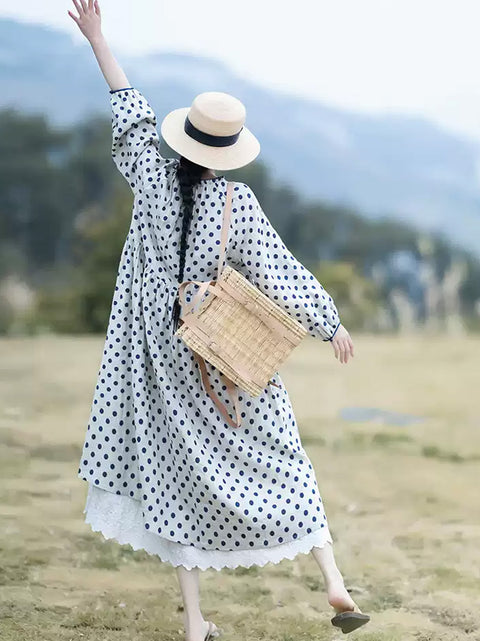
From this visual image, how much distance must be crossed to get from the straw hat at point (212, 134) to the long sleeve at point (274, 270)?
0.26 feet

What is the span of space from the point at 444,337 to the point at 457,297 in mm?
564

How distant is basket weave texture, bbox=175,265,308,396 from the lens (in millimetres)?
2635

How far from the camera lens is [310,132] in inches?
412

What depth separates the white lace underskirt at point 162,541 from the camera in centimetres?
277

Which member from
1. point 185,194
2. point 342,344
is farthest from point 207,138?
point 342,344

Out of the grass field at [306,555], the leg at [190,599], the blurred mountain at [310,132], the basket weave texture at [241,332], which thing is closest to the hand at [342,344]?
the basket weave texture at [241,332]

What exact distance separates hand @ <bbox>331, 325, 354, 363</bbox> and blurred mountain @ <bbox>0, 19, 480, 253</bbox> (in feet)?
23.7

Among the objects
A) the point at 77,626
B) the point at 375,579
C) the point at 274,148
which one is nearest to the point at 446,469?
the point at 375,579

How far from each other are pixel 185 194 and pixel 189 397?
49cm

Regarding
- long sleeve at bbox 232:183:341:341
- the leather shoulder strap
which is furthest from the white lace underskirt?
the leather shoulder strap

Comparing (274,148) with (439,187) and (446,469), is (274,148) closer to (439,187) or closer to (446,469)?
(439,187)

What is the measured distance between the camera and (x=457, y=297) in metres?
10.0

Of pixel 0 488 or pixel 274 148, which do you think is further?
pixel 274 148

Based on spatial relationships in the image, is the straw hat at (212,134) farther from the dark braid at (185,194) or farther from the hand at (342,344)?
the hand at (342,344)
